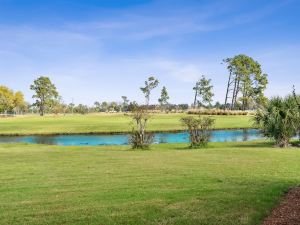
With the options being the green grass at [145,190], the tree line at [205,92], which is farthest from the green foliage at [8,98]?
the green grass at [145,190]

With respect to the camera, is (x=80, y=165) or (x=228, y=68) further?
(x=228, y=68)

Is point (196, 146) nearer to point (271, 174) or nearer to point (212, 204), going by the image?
point (271, 174)

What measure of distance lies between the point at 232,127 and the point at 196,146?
37.8 m

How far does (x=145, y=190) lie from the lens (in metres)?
12.1

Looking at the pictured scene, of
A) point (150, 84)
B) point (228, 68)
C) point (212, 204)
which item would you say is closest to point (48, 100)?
point (150, 84)

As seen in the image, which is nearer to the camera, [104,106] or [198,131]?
[198,131]

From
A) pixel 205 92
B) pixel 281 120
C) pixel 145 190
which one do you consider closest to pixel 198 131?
pixel 281 120

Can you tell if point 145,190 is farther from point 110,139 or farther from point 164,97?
point 164,97

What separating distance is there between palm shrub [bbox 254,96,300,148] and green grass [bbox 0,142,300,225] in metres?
10.2

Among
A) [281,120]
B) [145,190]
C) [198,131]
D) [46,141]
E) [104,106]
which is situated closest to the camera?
[145,190]

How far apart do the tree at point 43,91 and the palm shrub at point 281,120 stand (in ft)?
393

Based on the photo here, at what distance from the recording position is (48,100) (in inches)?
5758

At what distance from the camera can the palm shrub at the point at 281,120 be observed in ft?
94.1

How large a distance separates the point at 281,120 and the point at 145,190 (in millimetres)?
19448
